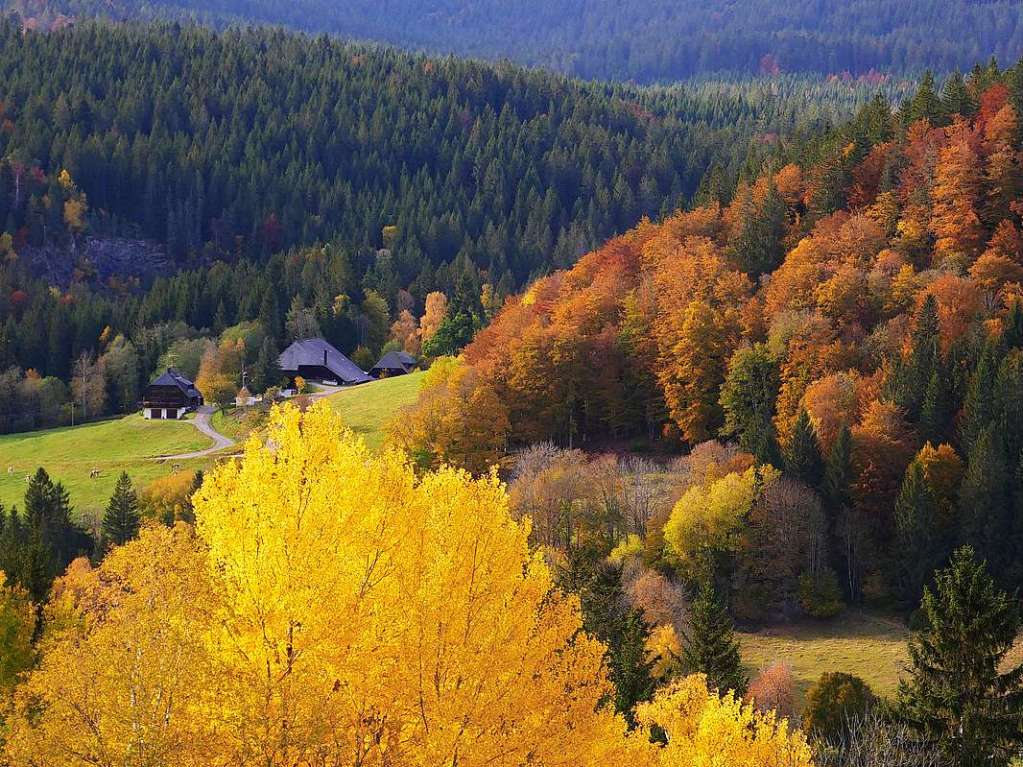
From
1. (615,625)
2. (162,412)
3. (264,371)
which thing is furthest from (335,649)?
(264,371)

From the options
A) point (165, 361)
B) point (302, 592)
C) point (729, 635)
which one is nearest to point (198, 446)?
point (165, 361)

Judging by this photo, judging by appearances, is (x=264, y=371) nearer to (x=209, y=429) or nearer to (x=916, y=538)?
(x=209, y=429)

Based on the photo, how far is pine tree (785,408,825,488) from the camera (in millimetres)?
66938

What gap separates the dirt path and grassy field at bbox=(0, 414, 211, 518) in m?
0.81

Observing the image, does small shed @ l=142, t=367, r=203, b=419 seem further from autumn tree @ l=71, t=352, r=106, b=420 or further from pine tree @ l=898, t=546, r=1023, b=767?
pine tree @ l=898, t=546, r=1023, b=767

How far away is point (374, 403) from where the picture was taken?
339ft

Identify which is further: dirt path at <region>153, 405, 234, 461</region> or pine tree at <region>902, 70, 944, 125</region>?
dirt path at <region>153, 405, 234, 461</region>

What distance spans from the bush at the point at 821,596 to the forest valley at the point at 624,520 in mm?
214

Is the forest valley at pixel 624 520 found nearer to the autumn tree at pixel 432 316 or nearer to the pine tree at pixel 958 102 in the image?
the pine tree at pixel 958 102

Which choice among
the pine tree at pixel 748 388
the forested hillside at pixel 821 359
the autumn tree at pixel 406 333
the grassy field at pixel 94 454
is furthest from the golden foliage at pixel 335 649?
the autumn tree at pixel 406 333

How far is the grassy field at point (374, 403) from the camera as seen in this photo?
93.6m

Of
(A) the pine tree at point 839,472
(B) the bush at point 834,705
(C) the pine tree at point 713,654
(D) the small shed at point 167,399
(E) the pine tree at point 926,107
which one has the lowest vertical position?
(B) the bush at point 834,705

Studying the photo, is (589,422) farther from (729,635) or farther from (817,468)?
(729,635)

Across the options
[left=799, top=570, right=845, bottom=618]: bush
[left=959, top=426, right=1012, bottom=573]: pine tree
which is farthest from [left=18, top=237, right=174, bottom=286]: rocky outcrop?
[left=959, top=426, right=1012, bottom=573]: pine tree
